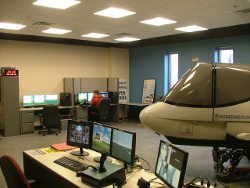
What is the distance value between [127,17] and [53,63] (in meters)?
4.20

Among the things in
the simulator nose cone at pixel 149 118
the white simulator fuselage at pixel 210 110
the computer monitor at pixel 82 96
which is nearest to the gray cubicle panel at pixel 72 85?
the computer monitor at pixel 82 96

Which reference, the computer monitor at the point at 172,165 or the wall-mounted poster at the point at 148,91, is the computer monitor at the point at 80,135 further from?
the wall-mounted poster at the point at 148,91

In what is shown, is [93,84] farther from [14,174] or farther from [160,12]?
[14,174]

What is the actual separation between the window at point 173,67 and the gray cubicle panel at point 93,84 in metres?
2.38

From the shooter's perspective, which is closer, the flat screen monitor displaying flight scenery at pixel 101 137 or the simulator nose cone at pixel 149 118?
the simulator nose cone at pixel 149 118

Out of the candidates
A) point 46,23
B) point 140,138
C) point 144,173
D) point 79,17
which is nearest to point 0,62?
point 46,23

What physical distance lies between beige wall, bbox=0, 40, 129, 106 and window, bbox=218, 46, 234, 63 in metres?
3.88

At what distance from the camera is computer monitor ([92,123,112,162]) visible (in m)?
2.83

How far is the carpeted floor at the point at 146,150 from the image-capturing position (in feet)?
14.4

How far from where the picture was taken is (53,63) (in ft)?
28.8

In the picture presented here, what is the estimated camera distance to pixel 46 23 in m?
5.98

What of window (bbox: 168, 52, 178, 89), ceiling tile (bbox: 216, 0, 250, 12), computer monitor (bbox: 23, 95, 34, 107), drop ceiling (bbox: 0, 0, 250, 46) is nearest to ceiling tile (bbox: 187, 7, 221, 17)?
drop ceiling (bbox: 0, 0, 250, 46)

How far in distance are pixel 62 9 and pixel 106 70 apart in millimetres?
5405

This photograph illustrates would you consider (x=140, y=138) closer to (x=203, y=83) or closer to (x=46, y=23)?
(x=46, y=23)
